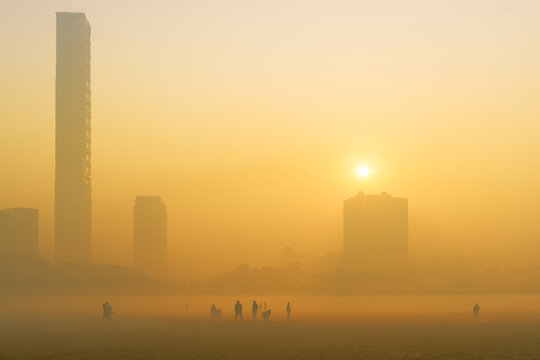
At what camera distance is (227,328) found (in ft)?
213

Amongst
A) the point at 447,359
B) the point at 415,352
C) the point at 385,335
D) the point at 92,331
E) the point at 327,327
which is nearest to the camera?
the point at 447,359

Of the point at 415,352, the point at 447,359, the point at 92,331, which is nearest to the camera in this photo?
the point at 447,359

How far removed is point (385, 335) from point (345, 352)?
14.0 metres

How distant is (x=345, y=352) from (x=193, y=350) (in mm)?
9196

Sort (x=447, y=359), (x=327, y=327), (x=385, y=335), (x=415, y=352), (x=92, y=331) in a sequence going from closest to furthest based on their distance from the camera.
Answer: (x=447, y=359), (x=415, y=352), (x=385, y=335), (x=92, y=331), (x=327, y=327)

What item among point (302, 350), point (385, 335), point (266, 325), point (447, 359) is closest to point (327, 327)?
point (266, 325)

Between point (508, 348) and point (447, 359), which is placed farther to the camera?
point (508, 348)

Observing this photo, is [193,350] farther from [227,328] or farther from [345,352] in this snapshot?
[227,328]

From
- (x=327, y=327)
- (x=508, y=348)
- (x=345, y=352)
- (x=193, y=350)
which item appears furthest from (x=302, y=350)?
(x=327, y=327)

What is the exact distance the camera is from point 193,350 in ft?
149

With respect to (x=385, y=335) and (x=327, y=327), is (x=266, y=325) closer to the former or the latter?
(x=327, y=327)

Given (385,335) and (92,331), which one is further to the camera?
(92,331)

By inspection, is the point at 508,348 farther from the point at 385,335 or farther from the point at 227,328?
the point at 227,328

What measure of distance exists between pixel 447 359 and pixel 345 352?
6269 mm
